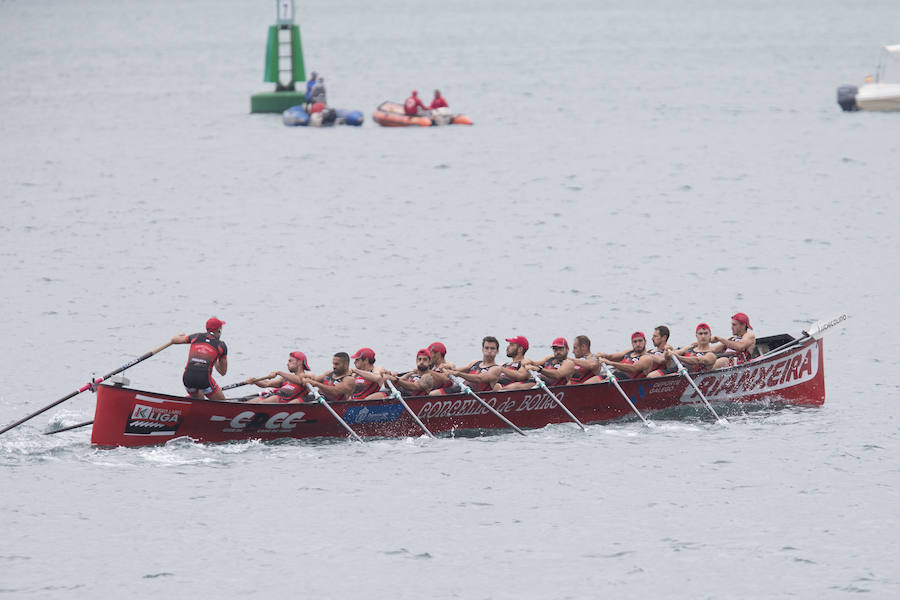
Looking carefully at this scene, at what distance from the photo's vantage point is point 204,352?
23031mm

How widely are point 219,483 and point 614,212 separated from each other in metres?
32.4

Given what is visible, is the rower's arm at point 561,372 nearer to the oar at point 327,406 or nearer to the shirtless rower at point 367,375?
the shirtless rower at point 367,375

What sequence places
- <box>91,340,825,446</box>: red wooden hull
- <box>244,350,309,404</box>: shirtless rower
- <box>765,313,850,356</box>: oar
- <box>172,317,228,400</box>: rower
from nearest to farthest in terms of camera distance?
<box>91,340,825,446</box>: red wooden hull < <box>172,317,228,400</box>: rower < <box>244,350,309,404</box>: shirtless rower < <box>765,313,850,356</box>: oar

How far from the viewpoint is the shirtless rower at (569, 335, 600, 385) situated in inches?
985

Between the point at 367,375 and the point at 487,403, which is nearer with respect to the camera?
the point at 367,375

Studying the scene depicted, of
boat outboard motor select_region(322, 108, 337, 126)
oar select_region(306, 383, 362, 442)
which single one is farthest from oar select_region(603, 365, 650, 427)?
boat outboard motor select_region(322, 108, 337, 126)

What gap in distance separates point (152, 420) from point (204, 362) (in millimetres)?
1319

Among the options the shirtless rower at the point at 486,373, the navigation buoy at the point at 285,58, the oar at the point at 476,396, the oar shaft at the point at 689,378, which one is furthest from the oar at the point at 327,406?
the navigation buoy at the point at 285,58

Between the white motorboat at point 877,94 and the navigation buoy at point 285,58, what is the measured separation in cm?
3059

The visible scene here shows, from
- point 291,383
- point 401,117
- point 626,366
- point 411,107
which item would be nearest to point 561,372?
point 626,366

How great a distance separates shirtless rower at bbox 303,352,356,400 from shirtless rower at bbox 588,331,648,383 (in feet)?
15.2

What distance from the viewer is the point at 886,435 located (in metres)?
25.5

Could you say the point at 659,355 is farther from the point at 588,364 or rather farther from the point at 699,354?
the point at 588,364

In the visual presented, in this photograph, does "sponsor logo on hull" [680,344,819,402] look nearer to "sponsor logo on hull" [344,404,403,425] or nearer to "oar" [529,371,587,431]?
"oar" [529,371,587,431]
